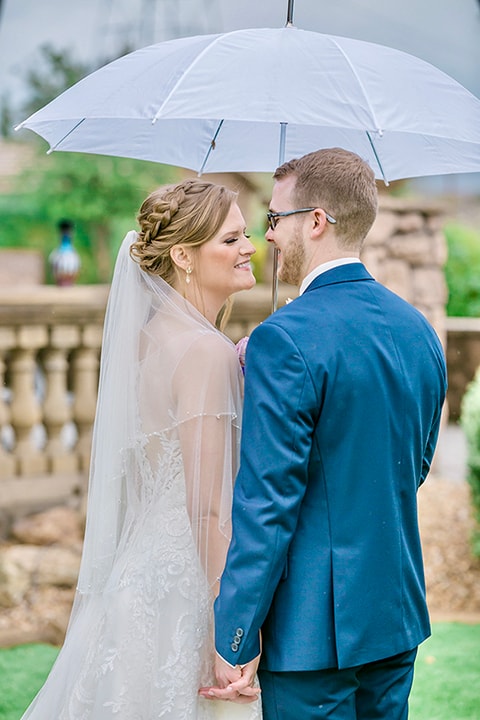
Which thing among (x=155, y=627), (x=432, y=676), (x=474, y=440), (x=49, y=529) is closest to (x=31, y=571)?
(x=49, y=529)

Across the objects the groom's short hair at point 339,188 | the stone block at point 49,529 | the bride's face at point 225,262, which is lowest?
the stone block at point 49,529

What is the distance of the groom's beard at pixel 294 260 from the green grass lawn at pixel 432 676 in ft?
8.00

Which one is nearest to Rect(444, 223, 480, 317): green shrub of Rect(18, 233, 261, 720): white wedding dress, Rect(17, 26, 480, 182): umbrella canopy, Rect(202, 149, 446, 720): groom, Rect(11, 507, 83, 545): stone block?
Rect(11, 507, 83, 545): stone block

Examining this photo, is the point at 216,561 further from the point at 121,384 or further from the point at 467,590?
the point at 467,590

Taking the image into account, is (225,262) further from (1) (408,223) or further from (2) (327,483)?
(1) (408,223)

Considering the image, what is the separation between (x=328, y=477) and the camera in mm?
1967

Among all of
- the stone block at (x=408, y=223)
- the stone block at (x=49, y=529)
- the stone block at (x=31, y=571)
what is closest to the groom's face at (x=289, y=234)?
the stone block at (x=31, y=571)

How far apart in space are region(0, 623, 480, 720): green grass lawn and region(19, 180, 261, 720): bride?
1.74 metres

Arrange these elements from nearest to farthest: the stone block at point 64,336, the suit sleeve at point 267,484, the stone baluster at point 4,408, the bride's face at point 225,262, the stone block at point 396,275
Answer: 1. the suit sleeve at point 267,484
2. the bride's face at point 225,262
3. the stone baluster at point 4,408
4. the stone block at point 64,336
5. the stone block at point 396,275

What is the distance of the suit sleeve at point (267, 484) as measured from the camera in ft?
6.18

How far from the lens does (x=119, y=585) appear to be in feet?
7.66

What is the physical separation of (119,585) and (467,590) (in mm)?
3912

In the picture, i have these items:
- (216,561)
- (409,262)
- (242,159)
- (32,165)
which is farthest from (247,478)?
(32,165)

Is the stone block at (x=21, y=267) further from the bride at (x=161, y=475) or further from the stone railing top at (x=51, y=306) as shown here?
the bride at (x=161, y=475)
